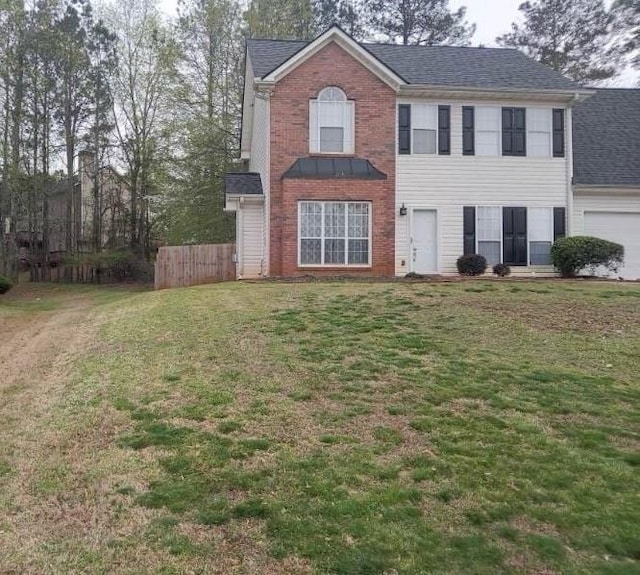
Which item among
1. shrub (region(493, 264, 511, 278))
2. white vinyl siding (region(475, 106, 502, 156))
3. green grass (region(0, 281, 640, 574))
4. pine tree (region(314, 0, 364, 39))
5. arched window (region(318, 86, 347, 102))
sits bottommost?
green grass (region(0, 281, 640, 574))

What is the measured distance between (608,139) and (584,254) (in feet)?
19.4

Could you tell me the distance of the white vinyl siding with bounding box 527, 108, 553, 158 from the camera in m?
18.5

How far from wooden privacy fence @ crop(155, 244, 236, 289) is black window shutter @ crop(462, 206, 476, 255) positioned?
23.4ft

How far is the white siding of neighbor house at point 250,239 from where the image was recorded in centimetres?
1800

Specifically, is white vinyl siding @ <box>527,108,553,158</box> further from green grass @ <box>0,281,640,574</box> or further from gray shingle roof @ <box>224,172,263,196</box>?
green grass @ <box>0,281,640,574</box>

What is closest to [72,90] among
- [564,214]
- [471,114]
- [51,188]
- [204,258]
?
[51,188]

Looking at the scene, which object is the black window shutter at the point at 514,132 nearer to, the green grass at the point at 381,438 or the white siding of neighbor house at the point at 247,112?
the white siding of neighbor house at the point at 247,112

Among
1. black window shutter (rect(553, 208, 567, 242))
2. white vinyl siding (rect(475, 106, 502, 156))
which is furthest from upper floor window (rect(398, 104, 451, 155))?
black window shutter (rect(553, 208, 567, 242))

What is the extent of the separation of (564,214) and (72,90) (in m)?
23.5

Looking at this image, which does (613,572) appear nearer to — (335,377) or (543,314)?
(335,377)

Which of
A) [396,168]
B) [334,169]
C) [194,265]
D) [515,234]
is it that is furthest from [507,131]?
[194,265]

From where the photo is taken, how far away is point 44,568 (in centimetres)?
355

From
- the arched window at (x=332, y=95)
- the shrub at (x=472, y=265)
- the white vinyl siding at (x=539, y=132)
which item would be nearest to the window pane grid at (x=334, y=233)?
the shrub at (x=472, y=265)

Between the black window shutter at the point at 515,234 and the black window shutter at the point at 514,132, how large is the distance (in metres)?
1.80
